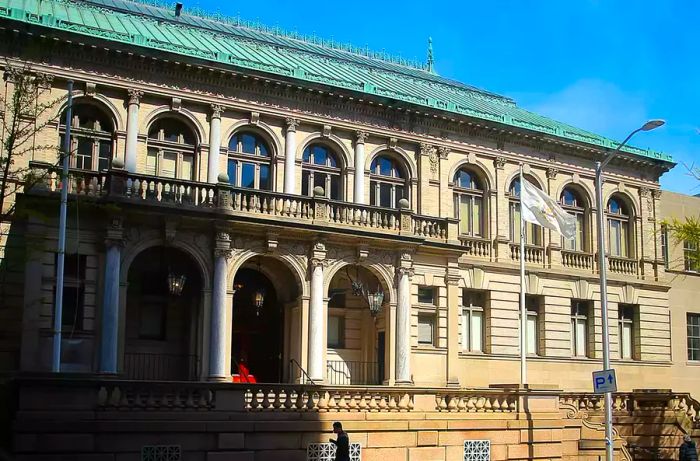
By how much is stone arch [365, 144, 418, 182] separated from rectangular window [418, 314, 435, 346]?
19.7ft

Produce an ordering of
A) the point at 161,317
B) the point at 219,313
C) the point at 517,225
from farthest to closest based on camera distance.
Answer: the point at 517,225 → the point at 161,317 → the point at 219,313

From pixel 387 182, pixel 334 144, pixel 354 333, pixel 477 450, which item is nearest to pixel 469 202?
pixel 387 182

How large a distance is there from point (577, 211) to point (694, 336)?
29.4 ft

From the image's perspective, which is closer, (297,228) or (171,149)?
(297,228)

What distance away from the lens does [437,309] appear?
34.8m

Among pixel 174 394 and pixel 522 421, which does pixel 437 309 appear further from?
pixel 174 394

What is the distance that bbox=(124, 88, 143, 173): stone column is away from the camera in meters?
32.0

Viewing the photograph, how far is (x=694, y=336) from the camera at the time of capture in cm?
4544

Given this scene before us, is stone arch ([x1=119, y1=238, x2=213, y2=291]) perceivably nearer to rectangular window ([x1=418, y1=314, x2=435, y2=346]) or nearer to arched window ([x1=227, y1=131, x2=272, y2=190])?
arched window ([x1=227, y1=131, x2=272, y2=190])

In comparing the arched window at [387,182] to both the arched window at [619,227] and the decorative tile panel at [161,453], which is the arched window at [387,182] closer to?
the arched window at [619,227]

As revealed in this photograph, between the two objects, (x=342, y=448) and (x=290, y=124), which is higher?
(x=290, y=124)

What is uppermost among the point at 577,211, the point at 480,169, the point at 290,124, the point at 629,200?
the point at 290,124

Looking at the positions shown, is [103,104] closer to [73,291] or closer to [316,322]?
[73,291]

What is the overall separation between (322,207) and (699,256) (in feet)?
42.9
